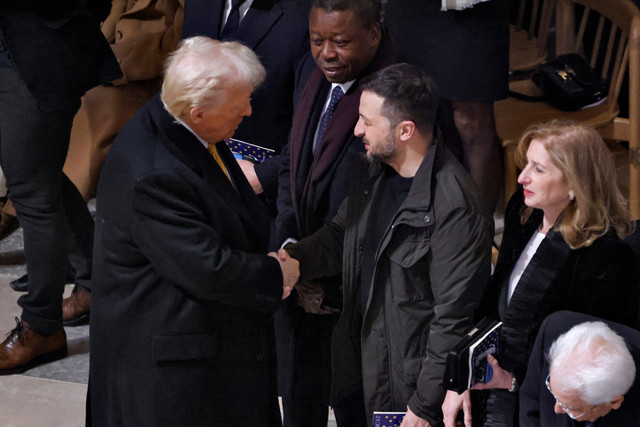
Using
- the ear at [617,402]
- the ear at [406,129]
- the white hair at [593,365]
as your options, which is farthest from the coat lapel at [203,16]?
the ear at [617,402]

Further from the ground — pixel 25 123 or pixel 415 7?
pixel 415 7

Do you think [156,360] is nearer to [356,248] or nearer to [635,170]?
[356,248]

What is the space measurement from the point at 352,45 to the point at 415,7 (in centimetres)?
23

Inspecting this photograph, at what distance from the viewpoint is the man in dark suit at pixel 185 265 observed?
2543 millimetres

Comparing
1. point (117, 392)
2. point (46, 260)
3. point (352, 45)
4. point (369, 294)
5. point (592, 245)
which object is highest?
point (352, 45)

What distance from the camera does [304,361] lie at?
3303 millimetres

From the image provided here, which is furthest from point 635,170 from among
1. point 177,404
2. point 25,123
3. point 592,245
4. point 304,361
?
point 25,123

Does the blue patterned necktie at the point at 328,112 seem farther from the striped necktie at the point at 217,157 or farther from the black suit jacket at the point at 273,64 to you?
the striped necktie at the point at 217,157

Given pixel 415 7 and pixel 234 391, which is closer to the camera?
pixel 234 391

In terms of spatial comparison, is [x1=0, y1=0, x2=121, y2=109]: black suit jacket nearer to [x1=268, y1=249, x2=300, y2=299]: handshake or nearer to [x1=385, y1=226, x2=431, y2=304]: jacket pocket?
[x1=268, y1=249, x2=300, y2=299]: handshake

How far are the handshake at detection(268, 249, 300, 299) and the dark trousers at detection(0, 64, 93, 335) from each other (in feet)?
4.20

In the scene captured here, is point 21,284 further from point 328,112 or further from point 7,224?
point 328,112

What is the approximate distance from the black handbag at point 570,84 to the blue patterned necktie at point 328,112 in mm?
739

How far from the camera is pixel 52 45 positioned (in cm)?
372
